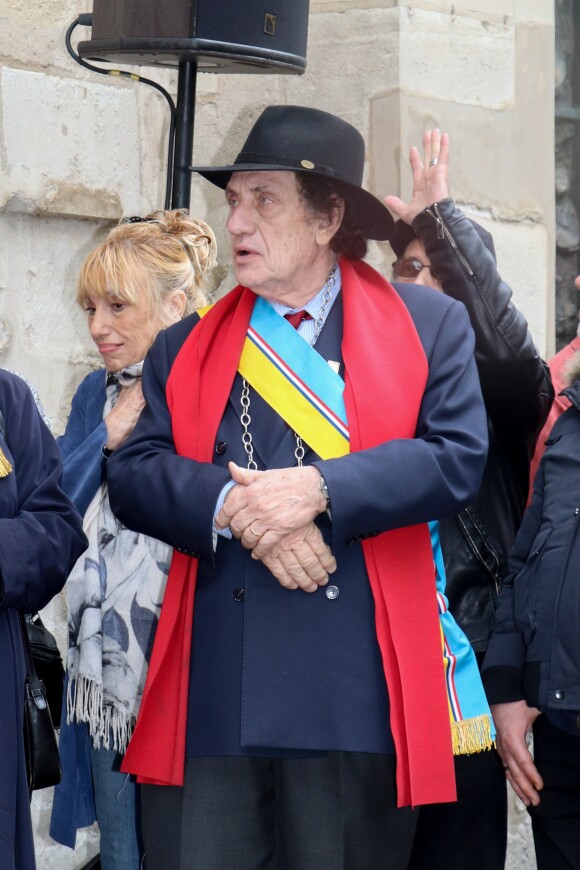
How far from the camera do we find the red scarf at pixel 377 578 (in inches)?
96.7

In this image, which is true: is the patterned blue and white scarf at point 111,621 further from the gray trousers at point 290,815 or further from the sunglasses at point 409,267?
the sunglasses at point 409,267

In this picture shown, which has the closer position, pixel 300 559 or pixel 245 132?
pixel 300 559

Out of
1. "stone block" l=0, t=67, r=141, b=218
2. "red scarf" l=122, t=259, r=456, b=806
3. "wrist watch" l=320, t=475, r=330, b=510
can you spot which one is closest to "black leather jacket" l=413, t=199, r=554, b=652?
"red scarf" l=122, t=259, r=456, b=806

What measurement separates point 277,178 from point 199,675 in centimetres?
98

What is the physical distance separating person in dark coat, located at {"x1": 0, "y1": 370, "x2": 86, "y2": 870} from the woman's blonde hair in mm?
535

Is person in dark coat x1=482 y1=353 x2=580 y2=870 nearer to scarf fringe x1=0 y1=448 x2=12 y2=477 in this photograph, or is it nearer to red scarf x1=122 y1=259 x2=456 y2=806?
red scarf x1=122 y1=259 x2=456 y2=806

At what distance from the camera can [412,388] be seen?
8.45 feet

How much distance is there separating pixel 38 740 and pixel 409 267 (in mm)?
1358

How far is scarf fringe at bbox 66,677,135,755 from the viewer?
3.04 m

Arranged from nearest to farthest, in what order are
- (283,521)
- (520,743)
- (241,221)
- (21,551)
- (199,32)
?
(283,521) → (21,551) → (241,221) → (520,743) → (199,32)

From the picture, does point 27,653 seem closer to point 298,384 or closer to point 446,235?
point 298,384

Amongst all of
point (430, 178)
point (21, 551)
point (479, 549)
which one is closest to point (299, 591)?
point (21, 551)

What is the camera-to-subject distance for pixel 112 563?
316 cm

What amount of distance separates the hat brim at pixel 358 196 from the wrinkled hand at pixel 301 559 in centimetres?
69
